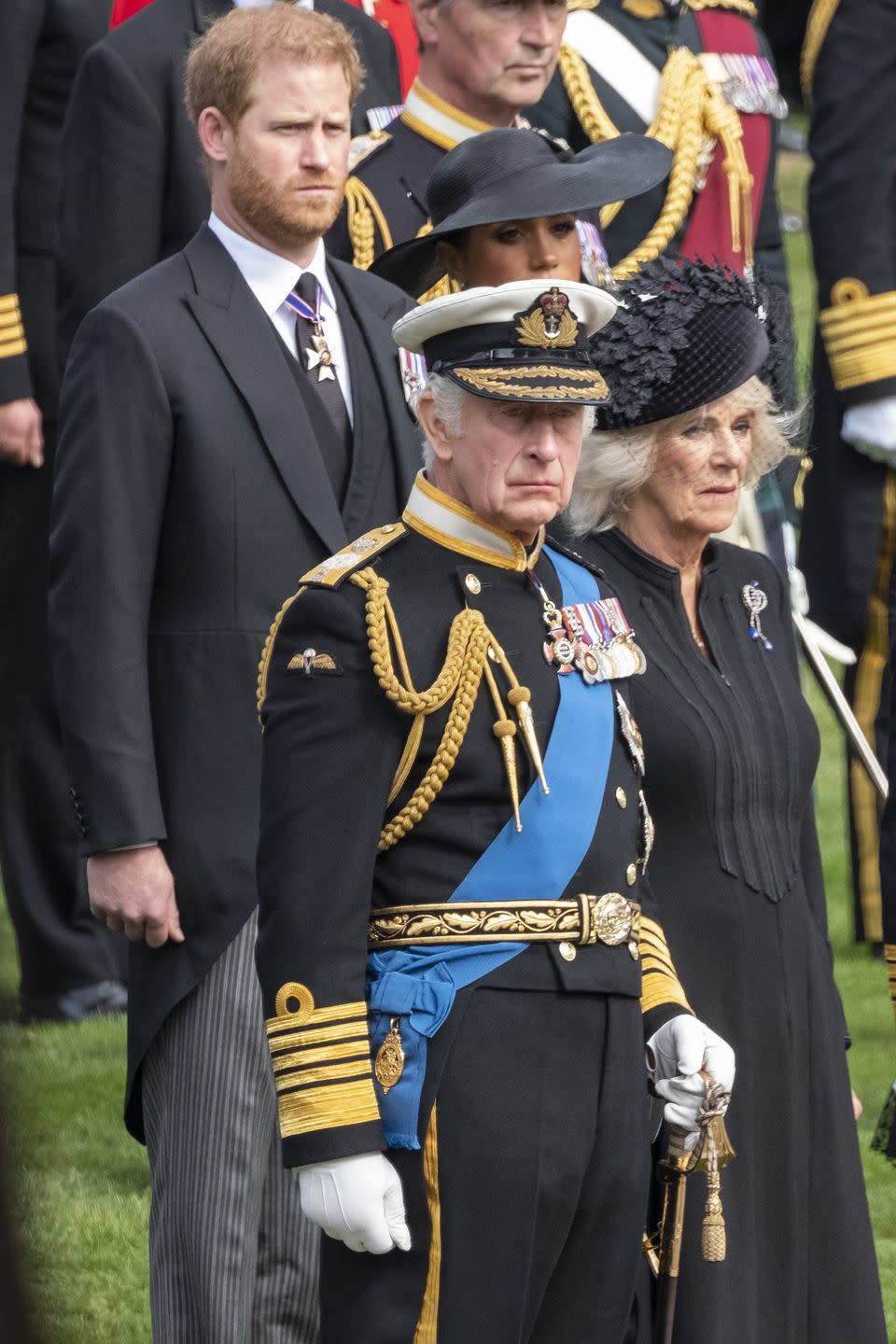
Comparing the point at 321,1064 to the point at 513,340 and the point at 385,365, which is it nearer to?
the point at 513,340

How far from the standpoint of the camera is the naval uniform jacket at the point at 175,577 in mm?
3541

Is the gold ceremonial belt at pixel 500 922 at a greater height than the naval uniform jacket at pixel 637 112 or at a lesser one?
lesser

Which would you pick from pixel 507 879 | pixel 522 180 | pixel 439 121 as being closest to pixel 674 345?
pixel 522 180

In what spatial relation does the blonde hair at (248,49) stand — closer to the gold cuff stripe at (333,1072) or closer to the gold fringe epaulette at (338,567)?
the gold fringe epaulette at (338,567)

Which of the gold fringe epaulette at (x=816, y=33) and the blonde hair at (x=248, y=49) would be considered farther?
the gold fringe epaulette at (x=816, y=33)

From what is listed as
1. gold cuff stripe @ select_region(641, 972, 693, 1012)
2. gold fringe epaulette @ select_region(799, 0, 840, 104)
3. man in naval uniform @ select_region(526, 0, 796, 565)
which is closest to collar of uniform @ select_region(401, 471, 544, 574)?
gold cuff stripe @ select_region(641, 972, 693, 1012)

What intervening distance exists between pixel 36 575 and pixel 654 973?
3369 mm

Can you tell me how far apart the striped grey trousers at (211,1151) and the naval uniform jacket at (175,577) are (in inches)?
2.0

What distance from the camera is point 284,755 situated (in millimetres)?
2705

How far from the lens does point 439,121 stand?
4.74m

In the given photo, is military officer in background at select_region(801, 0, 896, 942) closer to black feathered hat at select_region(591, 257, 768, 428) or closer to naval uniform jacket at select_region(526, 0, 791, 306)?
naval uniform jacket at select_region(526, 0, 791, 306)

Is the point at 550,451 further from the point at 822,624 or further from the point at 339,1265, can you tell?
the point at 822,624

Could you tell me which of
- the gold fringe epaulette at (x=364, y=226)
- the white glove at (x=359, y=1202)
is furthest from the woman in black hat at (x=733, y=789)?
the gold fringe epaulette at (x=364, y=226)

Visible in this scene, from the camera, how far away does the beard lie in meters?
3.75
